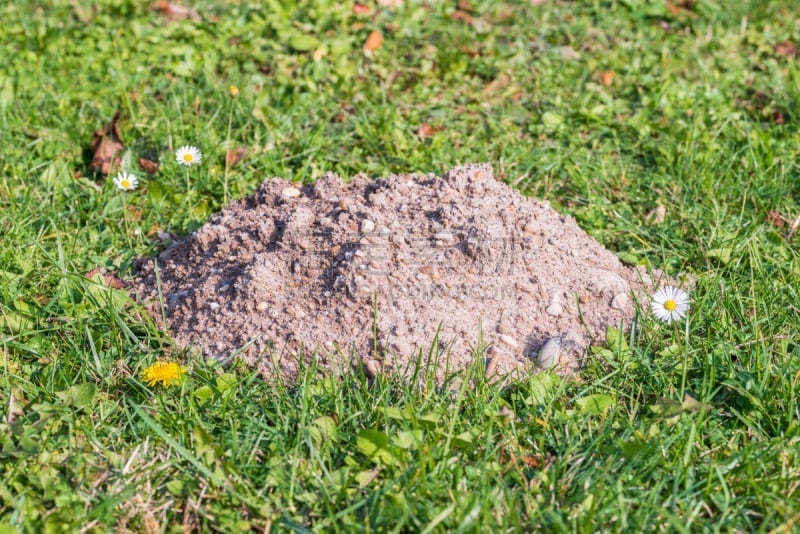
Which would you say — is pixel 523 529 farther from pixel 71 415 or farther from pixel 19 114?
pixel 19 114

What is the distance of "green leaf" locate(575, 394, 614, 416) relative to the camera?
2613mm

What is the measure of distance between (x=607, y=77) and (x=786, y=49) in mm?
1249

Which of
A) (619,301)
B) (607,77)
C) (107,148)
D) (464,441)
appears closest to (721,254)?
(619,301)

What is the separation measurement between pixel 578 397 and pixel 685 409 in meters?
0.34

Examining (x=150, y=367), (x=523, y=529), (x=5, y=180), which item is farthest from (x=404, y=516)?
(x=5, y=180)

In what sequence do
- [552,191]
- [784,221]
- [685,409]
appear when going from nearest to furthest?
[685,409] < [784,221] < [552,191]

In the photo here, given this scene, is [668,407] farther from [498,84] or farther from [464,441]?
[498,84]

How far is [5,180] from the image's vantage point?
12.5ft

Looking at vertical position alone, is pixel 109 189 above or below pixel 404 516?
below

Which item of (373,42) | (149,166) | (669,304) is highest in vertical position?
(669,304)

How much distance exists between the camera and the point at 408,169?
399 centimetres

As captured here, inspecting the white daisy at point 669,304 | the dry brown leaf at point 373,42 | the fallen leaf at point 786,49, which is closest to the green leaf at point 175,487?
the white daisy at point 669,304

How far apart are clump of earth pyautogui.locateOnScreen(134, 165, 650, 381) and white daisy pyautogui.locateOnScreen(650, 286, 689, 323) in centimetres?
9

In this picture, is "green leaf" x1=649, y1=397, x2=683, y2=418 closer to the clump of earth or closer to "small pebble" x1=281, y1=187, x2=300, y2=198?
the clump of earth
